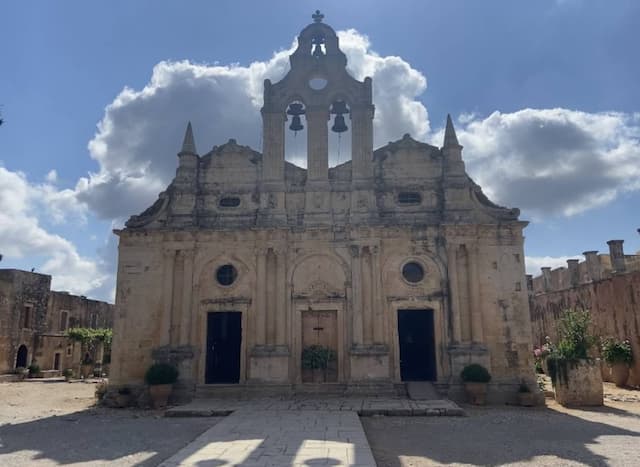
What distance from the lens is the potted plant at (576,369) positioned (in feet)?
54.5

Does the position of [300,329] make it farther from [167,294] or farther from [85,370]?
[85,370]

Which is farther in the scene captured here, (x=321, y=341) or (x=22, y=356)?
(x=22, y=356)

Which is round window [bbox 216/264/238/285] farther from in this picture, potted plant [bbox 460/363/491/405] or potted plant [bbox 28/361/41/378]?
potted plant [bbox 28/361/41/378]

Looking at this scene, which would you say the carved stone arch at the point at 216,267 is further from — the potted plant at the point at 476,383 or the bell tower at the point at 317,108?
the potted plant at the point at 476,383

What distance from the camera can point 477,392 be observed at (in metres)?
16.4

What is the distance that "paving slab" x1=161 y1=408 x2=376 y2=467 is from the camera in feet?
28.4

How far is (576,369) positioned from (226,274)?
1224cm

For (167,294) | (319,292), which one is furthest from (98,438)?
(319,292)

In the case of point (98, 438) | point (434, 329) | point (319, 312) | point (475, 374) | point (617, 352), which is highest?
point (319, 312)

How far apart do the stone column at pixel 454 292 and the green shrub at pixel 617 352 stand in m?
9.53

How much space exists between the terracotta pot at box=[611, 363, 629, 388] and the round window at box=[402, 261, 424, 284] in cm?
1093

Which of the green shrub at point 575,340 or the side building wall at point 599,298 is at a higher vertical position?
the side building wall at point 599,298

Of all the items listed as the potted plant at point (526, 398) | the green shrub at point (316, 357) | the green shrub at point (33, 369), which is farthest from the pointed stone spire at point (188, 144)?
the green shrub at point (33, 369)

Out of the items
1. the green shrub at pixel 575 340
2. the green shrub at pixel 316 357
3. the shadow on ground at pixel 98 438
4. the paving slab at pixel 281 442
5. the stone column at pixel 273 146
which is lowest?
the shadow on ground at pixel 98 438
